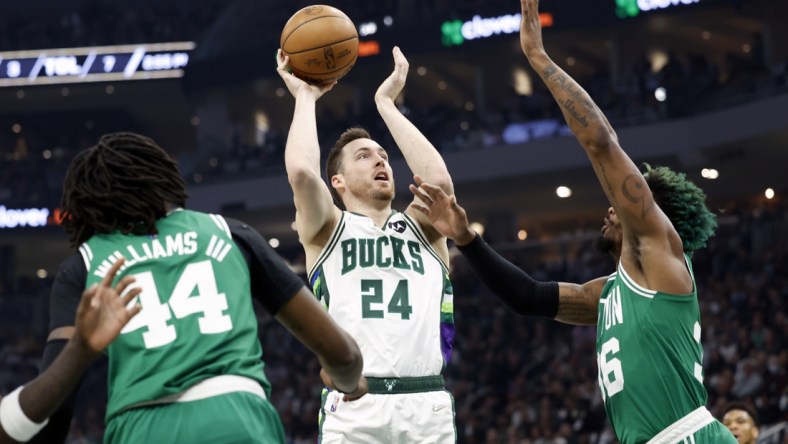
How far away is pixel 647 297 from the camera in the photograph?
5.17m

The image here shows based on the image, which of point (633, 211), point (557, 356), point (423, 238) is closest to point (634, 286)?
point (633, 211)

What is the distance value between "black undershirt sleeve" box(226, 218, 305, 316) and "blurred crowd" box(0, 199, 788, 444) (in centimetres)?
1310

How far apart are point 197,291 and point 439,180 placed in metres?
2.85

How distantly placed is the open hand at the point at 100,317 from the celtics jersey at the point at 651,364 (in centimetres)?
264

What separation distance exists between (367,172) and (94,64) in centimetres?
3098

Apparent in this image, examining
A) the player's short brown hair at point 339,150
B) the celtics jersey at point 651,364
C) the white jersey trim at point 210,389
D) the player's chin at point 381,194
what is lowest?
the celtics jersey at point 651,364

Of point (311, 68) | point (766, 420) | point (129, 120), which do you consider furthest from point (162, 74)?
point (311, 68)

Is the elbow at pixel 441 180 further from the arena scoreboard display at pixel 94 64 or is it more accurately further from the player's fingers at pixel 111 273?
the arena scoreboard display at pixel 94 64

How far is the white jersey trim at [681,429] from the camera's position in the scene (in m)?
5.00

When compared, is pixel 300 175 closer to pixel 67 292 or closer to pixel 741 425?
pixel 67 292

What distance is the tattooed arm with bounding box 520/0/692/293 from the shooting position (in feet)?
16.8

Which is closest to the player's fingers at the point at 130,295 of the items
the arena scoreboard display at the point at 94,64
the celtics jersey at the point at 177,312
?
the celtics jersey at the point at 177,312

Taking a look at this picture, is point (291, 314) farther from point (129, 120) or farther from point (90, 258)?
point (129, 120)

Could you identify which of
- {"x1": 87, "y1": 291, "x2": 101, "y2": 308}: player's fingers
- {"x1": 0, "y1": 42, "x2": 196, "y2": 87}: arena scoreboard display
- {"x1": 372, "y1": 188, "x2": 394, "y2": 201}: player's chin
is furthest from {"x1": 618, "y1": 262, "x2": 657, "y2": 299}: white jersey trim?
{"x1": 0, "y1": 42, "x2": 196, "y2": 87}: arena scoreboard display
